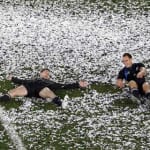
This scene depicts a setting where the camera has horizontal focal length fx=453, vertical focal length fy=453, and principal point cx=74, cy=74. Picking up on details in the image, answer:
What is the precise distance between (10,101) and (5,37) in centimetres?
796

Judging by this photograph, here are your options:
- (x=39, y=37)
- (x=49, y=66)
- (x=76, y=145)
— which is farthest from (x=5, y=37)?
(x=76, y=145)

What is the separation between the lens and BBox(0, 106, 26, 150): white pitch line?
1389cm

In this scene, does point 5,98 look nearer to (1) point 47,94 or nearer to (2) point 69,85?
(1) point 47,94

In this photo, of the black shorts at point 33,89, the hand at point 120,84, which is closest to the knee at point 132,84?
the hand at point 120,84

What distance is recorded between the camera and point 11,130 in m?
14.8

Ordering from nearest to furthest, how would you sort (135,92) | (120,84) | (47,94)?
(135,92) → (47,94) → (120,84)

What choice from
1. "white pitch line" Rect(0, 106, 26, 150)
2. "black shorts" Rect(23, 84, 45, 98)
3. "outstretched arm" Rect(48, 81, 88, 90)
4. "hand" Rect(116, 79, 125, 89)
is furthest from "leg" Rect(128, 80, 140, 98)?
"white pitch line" Rect(0, 106, 26, 150)

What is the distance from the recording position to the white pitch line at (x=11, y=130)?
547 inches

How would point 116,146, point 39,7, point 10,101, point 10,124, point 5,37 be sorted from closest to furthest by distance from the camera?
point 116,146 < point 10,124 < point 10,101 < point 5,37 < point 39,7

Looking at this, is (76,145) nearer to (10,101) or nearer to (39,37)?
(10,101)

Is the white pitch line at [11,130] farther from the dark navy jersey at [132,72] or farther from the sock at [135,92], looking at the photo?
the dark navy jersey at [132,72]

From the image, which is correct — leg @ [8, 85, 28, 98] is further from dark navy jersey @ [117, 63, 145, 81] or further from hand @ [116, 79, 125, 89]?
dark navy jersey @ [117, 63, 145, 81]

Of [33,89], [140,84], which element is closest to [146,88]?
[140,84]

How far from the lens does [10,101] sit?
55.3 feet
